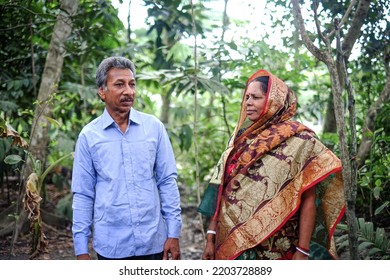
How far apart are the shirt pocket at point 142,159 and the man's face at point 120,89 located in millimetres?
173

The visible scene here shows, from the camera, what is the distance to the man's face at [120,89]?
2289mm

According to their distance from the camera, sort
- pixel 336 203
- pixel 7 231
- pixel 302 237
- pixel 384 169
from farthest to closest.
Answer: pixel 7 231
pixel 384 169
pixel 336 203
pixel 302 237

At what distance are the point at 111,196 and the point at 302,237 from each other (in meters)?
0.83

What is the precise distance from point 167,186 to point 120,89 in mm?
476

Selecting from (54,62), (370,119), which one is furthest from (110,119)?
(54,62)

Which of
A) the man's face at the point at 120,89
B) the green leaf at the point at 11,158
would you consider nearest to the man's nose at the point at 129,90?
the man's face at the point at 120,89

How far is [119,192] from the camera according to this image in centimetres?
226

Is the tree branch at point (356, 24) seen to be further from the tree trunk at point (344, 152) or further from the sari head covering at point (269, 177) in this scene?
the sari head covering at point (269, 177)

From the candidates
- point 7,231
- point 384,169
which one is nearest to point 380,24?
point 384,169

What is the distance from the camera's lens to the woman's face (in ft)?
7.48

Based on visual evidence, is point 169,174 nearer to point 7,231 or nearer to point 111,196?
point 111,196

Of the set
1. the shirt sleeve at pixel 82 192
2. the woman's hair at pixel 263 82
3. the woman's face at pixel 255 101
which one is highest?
the woman's hair at pixel 263 82

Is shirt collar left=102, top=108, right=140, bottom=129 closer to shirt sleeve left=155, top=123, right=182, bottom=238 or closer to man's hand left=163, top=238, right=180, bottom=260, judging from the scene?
shirt sleeve left=155, top=123, right=182, bottom=238
